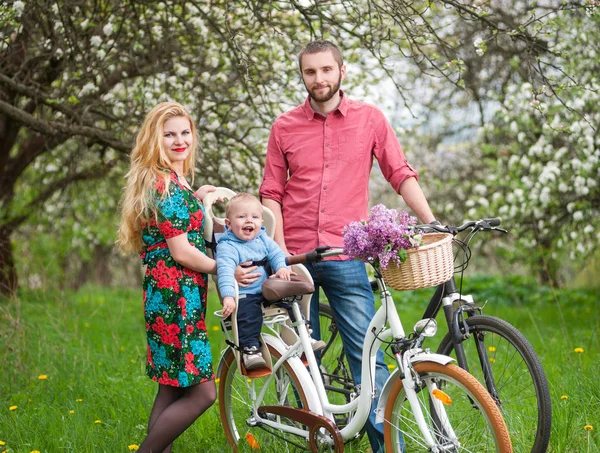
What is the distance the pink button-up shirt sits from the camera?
3.46 metres

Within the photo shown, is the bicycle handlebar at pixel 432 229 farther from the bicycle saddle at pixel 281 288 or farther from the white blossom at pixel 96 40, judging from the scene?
the white blossom at pixel 96 40

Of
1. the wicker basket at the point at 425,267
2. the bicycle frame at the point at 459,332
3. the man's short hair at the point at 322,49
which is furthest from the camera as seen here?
the man's short hair at the point at 322,49

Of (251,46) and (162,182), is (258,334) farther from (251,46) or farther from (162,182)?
(251,46)

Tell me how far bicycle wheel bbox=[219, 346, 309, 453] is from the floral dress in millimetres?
428

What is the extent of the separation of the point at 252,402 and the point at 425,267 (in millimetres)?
1369

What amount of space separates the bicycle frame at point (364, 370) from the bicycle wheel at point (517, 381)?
0.85 feet

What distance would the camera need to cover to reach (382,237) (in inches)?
108

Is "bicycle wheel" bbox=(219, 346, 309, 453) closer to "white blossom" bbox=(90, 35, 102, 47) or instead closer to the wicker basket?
the wicker basket

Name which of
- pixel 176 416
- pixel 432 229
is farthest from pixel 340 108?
pixel 176 416

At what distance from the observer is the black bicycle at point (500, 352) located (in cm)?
276

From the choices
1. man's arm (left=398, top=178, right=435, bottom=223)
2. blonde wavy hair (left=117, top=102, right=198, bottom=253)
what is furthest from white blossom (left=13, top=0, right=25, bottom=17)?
man's arm (left=398, top=178, right=435, bottom=223)

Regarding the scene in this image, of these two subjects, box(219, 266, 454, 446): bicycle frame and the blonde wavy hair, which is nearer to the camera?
box(219, 266, 454, 446): bicycle frame

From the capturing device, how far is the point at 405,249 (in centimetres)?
274

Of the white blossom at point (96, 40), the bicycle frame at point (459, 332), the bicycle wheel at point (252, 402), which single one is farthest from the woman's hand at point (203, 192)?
the white blossom at point (96, 40)
